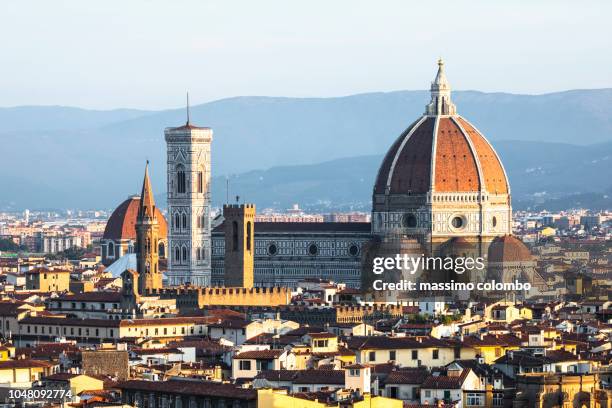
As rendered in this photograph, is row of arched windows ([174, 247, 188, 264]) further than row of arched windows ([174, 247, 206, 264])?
Yes

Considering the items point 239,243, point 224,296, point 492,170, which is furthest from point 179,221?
point 224,296

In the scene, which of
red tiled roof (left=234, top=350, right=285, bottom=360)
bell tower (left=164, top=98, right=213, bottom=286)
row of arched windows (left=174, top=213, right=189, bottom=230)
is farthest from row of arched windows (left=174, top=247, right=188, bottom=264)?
red tiled roof (left=234, top=350, right=285, bottom=360)

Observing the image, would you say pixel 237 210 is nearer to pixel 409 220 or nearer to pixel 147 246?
pixel 409 220

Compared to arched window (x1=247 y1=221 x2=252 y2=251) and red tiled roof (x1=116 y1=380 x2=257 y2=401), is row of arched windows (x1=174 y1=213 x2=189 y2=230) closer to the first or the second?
arched window (x1=247 y1=221 x2=252 y2=251)

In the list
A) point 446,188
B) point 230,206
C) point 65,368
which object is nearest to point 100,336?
point 65,368

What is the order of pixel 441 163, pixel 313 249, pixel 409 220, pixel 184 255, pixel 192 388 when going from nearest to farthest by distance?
1. pixel 192 388
2. pixel 184 255
3. pixel 441 163
4. pixel 409 220
5. pixel 313 249

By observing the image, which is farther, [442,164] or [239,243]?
[442,164]

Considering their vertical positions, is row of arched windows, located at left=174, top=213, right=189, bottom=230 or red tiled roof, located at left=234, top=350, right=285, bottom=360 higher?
row of arched windows, located at left=174, top=213, right=189, bottom=230
